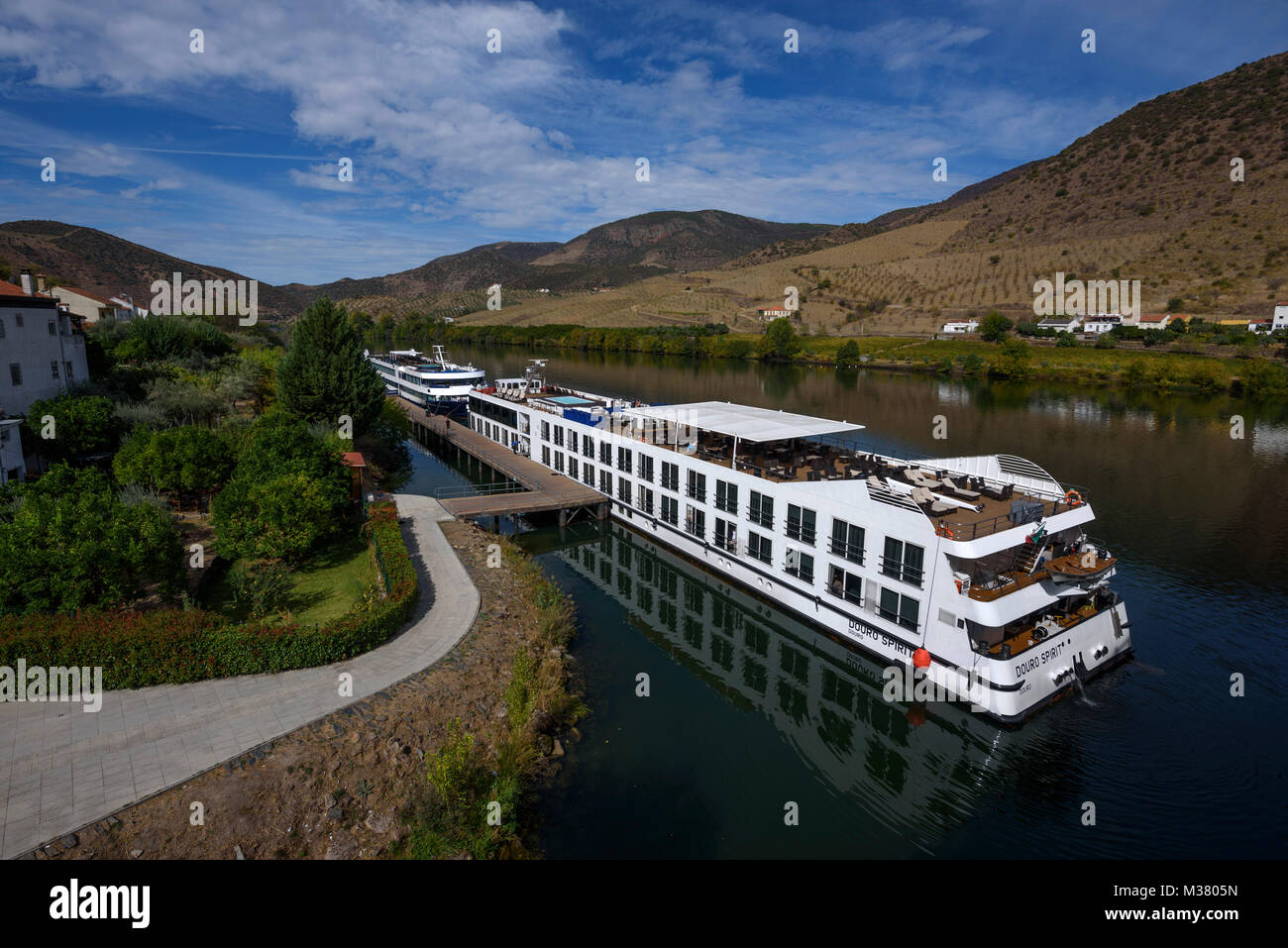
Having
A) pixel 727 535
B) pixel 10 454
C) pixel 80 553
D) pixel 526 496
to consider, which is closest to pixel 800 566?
pixel 727 535

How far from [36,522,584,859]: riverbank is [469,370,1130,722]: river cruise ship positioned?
11.1 m

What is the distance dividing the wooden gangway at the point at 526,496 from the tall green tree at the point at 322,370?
10.4 m

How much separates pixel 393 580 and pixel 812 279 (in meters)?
182

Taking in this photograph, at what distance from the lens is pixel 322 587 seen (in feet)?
85.5

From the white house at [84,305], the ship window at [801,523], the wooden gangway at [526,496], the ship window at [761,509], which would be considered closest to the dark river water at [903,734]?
the wooden gangway at [526,496]

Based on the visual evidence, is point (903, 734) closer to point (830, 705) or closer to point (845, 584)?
point (830, 705)

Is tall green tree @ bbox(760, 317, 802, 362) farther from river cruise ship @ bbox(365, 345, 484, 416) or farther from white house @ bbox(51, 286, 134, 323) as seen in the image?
white house @ bbox(51, 286, 134, 323)

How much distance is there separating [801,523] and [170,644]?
2171 cm

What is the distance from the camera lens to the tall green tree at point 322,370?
4297 cm

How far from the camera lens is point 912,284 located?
537ft

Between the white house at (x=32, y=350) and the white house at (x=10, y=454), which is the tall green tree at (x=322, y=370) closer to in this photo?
the white house at (x=32, y=350)

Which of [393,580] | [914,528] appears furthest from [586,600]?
[914,528]

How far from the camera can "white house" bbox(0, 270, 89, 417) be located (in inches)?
1357
